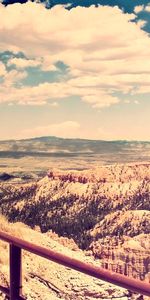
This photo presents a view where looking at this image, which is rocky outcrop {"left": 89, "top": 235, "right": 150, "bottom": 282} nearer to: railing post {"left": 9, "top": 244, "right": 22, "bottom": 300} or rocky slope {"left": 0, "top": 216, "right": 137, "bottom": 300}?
rocky slope {"left": 0, "top": 216, "right": 137, "bottom": 300}

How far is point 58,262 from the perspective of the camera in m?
3.47

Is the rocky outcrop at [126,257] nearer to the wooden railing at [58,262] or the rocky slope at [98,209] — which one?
the rocky slope at [98,209]

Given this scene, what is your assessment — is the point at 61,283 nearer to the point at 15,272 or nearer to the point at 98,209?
the point at 15,272

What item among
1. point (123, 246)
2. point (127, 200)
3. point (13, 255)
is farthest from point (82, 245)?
point (13, 255)

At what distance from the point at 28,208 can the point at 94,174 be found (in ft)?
55.3

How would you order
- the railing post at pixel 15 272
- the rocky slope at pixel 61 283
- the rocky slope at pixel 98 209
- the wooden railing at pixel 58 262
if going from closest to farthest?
1. the wooden railing at pixel 58 262
2. the railing post at pixel 15 272
3. the rocky slope at pixel 61 283
4. the rocky slope at pixel 98 209

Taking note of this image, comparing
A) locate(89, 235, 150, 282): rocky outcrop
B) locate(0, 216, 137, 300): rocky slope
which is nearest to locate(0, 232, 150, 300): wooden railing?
locate(0, 216, 137, 300): rocky slope

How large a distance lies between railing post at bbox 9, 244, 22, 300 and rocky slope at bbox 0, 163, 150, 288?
47.8m

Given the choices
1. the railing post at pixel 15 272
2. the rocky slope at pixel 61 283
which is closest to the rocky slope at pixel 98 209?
the rocky slope at pixel 61 283

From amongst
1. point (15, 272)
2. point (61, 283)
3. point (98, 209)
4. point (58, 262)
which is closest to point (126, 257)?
point (61, 283)

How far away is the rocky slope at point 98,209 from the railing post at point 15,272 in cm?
4776

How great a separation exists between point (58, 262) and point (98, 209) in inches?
3259

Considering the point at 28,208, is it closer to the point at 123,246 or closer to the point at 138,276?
the point at 123,246

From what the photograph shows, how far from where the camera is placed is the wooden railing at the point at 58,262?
2958 mm
